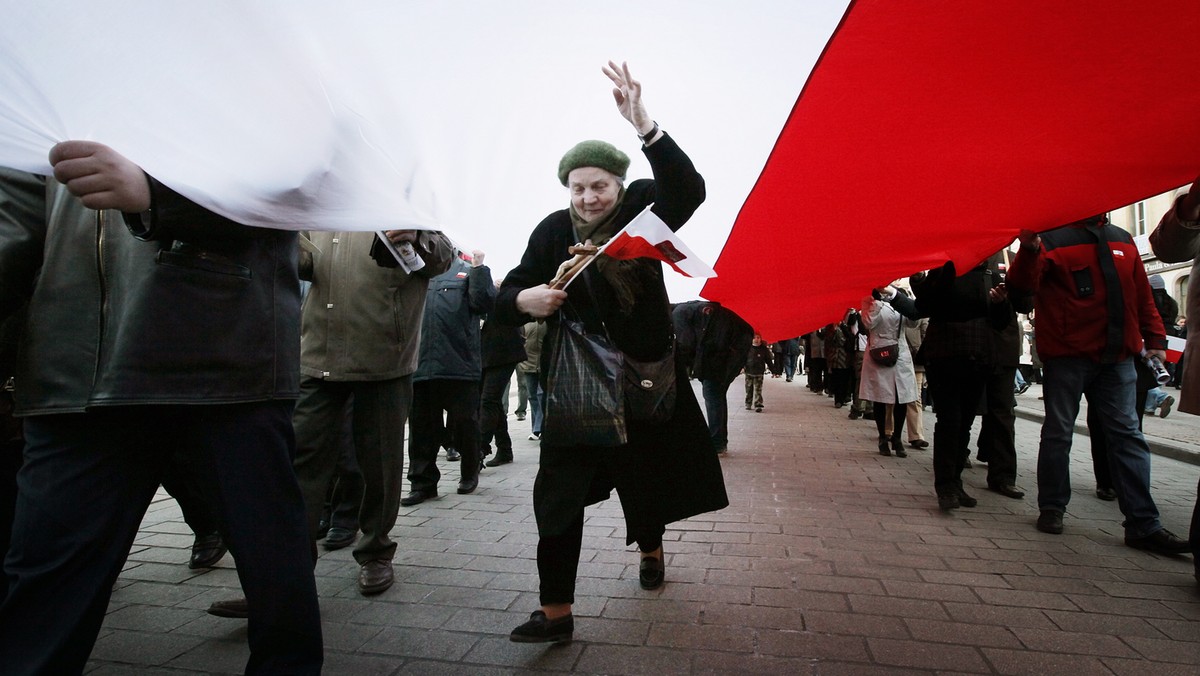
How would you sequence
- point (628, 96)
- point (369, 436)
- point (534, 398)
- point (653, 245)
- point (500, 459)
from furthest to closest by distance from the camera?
1. point (534, 398)
2. point (500, 459)
3. point (369, 436)
4. point (653, 245)
5. point (628, 96)

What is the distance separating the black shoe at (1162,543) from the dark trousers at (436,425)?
4.23m

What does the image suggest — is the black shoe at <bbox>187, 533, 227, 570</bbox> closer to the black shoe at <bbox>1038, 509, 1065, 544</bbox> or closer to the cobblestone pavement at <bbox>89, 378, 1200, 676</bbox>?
the cobblestone pavement at <bbox>89, 378, 1200, 676</bbox>

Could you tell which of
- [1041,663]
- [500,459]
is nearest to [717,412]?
[500,459]

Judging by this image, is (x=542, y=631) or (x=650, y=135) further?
(x=542, y=631)

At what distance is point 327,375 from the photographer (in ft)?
9.43

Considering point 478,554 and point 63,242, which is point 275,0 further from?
point 478,554

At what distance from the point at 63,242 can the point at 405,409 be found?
167 centimetres

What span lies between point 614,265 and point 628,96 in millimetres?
629

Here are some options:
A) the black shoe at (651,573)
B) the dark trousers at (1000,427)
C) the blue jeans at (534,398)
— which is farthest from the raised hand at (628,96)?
the blue jeans at (534,398)

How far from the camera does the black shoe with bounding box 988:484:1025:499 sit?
484 cm

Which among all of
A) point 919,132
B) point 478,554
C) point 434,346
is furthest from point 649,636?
point 434,346

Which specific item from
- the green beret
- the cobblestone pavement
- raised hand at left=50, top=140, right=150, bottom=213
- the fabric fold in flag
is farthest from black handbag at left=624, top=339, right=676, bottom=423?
raised hand at left=50, top=140, right=150, bottom=213

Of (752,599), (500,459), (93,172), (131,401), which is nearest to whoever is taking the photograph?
(93,172)

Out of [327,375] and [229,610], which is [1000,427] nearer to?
[327,375]
